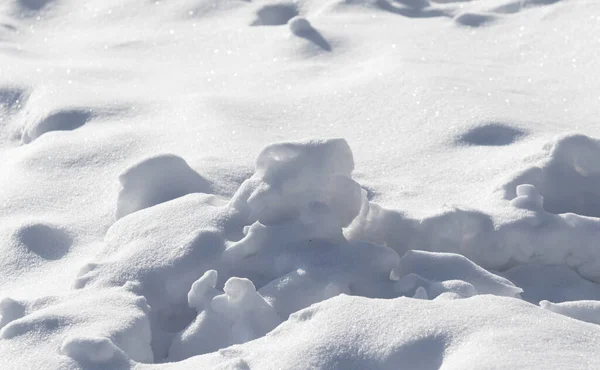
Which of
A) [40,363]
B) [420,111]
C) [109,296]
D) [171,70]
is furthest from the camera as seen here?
[171,70]

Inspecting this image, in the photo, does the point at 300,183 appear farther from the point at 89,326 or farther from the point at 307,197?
the point at 89,326

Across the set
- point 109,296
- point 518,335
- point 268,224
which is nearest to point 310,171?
point 268,224

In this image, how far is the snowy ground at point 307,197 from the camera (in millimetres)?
2049

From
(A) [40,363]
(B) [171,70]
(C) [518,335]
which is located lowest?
(B) [171,70]

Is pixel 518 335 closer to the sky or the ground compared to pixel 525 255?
closer to the sky

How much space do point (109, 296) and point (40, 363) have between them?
31cm

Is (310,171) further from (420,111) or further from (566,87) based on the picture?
(566,87)

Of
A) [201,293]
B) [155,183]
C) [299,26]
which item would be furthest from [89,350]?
[299,26]

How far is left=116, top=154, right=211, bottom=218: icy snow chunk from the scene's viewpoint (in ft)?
9.18

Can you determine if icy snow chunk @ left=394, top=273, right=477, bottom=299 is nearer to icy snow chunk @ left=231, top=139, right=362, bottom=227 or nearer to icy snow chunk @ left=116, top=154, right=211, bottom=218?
icy snow chunk @ left=231, top=139, right=362, bottom=227

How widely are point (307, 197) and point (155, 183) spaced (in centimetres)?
54

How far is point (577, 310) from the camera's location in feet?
7.43

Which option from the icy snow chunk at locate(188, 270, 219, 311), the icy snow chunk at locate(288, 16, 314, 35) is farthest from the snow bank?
the icy snow chunk at locate(288, 16, 314, 35)

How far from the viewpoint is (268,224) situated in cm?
255
